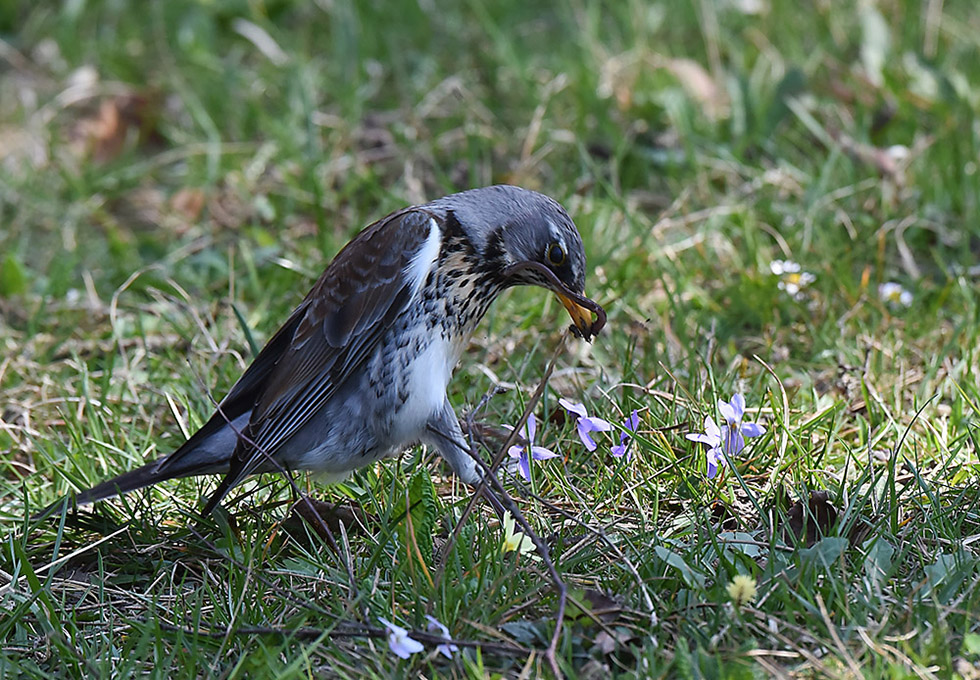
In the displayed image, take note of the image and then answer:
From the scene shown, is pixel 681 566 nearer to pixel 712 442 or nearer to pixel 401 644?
pixel 712 442

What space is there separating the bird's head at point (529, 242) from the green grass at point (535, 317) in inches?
15.5

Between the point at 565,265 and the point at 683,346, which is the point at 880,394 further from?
the point at 565,265

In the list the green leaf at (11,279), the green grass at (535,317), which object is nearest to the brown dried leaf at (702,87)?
the green grass at (535,317)

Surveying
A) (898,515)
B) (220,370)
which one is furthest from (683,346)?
(220,370)

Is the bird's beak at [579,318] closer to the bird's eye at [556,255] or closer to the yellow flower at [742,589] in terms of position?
the bird's eye at [556,255]

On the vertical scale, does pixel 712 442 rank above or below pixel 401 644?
below

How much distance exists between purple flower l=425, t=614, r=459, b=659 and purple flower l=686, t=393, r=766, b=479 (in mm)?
933

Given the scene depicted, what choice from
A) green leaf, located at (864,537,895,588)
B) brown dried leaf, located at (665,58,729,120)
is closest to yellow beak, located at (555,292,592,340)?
green leaf, located at (864,537,895,588)

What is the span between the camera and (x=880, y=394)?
384cm

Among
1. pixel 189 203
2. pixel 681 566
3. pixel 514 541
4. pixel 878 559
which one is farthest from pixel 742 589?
pixel 189 203

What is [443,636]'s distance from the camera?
2.67 meters

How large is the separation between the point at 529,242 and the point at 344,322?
1.88 ft

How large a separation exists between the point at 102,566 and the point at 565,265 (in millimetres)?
1497

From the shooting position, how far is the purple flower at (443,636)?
2.63 meters
